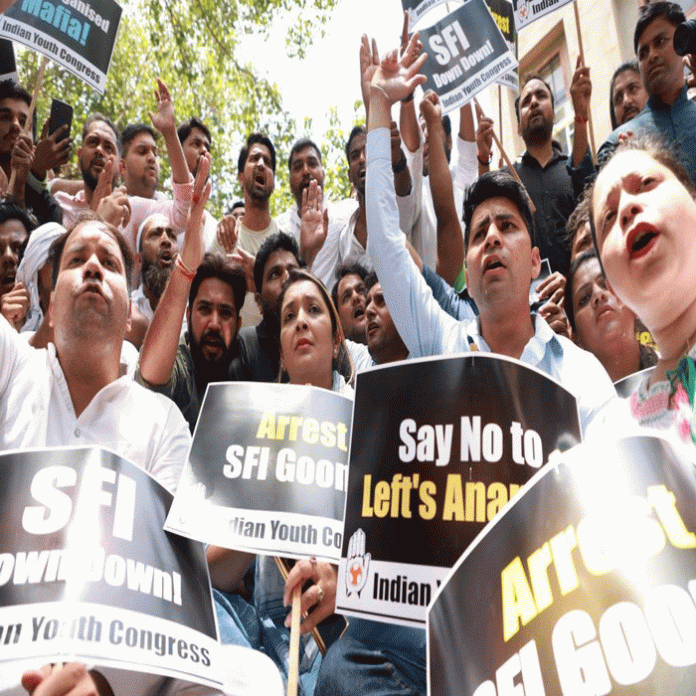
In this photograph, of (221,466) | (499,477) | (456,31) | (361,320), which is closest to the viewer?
(499,477)

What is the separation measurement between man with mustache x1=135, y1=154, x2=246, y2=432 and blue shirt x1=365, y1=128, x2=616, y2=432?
0.92 m

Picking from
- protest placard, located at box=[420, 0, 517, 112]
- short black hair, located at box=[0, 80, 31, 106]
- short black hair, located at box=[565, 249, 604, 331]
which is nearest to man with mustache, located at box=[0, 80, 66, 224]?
short black hair, located at box=[0, 80, 31, 106]

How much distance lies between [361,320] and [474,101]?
2180 millimetres

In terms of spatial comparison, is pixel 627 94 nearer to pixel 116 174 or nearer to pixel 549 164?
pixel 549 164

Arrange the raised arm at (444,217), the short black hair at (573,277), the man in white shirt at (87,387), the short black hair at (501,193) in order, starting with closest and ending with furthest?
the man in white shirt at (87,387) < the short black hair at (501,193) < the short black hair at (573,277) < the raised arm at (444,217)

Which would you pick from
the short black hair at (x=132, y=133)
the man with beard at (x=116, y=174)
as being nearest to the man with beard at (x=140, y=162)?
the short black hair at (x=132, y=133)

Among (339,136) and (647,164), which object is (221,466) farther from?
(339,136)

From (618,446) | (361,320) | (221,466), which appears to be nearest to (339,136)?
(361,320)

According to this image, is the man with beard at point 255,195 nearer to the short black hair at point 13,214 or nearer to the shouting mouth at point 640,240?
the short black hair at point 13,214

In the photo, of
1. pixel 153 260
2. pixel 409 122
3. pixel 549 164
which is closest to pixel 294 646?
pixel 153 260

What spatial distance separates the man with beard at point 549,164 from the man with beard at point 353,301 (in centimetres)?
120

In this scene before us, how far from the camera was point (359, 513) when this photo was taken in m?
2.13

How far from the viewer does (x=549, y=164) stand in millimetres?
5785

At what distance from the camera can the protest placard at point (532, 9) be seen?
630 centimetres
